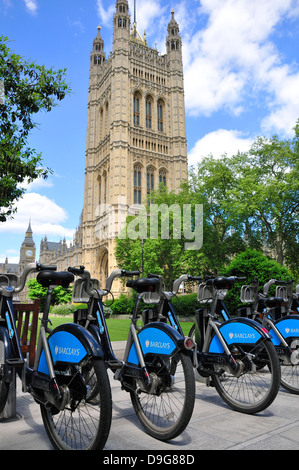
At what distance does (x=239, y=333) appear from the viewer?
145 inches

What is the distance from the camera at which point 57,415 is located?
8.95 ft

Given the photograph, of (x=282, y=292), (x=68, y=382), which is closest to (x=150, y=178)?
(x=282, y=292)

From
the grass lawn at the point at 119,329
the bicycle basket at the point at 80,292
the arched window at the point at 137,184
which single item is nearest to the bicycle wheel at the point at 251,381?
the bicycle basket at the point at 80,292

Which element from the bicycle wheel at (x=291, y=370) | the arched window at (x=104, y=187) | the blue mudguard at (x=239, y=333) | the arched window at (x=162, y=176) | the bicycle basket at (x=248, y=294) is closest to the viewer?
the blue mudguard at (x=239, y=333)

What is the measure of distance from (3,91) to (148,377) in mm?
8190

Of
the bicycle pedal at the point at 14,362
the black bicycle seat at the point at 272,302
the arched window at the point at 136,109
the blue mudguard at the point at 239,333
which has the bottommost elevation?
the bicycle pedal at the point at 14,362

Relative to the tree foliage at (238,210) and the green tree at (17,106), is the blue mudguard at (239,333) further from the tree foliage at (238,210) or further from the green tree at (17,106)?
the tree foliage at (238,210)

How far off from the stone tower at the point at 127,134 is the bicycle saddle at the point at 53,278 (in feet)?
145

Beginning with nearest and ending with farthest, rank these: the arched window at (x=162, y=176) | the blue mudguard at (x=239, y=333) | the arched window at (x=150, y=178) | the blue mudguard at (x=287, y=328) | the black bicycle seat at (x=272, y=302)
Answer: the blue mudguard at (x=239, y=333) < the blue mudguard at (x=287, y=328) < the black bicycle seat at (x=272, y=302) < the arched window at (x=150, y=178) < the arched window at (x=162, y=176)

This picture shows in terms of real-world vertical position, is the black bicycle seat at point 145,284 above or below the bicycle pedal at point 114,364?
above

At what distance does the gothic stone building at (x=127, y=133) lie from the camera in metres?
49.6

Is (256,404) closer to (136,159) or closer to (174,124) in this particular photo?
(136,159)

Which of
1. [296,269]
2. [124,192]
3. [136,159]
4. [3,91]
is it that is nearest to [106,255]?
[124,192]

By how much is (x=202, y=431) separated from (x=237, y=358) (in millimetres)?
973
